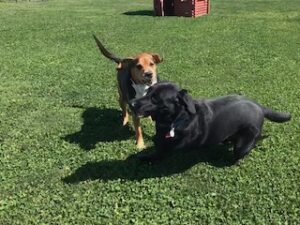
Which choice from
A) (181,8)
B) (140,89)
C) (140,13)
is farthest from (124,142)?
(140,13)

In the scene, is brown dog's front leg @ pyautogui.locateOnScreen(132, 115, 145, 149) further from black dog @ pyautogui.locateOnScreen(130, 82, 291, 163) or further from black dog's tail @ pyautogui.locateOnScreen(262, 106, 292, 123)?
black dog's tail @ pyautogui.locateOnScreen(262, 106, 292, 123)

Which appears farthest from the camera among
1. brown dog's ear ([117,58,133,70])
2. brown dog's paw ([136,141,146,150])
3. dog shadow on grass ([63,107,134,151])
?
dog shadow on grass ([63,107,134,151])

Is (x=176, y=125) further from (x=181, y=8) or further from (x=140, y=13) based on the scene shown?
(x=140, y=13)

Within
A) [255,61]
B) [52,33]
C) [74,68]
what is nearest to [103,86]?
[74,68]

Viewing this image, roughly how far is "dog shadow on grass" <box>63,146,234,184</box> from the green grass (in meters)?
0.01

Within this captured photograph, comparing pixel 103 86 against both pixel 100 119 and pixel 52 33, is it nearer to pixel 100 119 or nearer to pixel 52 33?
pixel 100 119

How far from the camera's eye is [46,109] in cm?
737

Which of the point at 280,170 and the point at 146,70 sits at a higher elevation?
the point at 146,70

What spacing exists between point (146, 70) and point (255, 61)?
5443 mm

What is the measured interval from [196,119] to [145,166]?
868 mm

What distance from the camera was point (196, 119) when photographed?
4.93 m

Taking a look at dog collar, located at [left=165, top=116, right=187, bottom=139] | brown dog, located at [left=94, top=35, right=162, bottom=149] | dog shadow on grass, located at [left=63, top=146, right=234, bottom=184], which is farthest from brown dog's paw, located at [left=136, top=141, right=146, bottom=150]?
dog collar, located at [left=165, top=116, right=187, bottom=139]

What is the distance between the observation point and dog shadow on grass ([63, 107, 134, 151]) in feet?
19.9

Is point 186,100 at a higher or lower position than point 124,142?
higher
